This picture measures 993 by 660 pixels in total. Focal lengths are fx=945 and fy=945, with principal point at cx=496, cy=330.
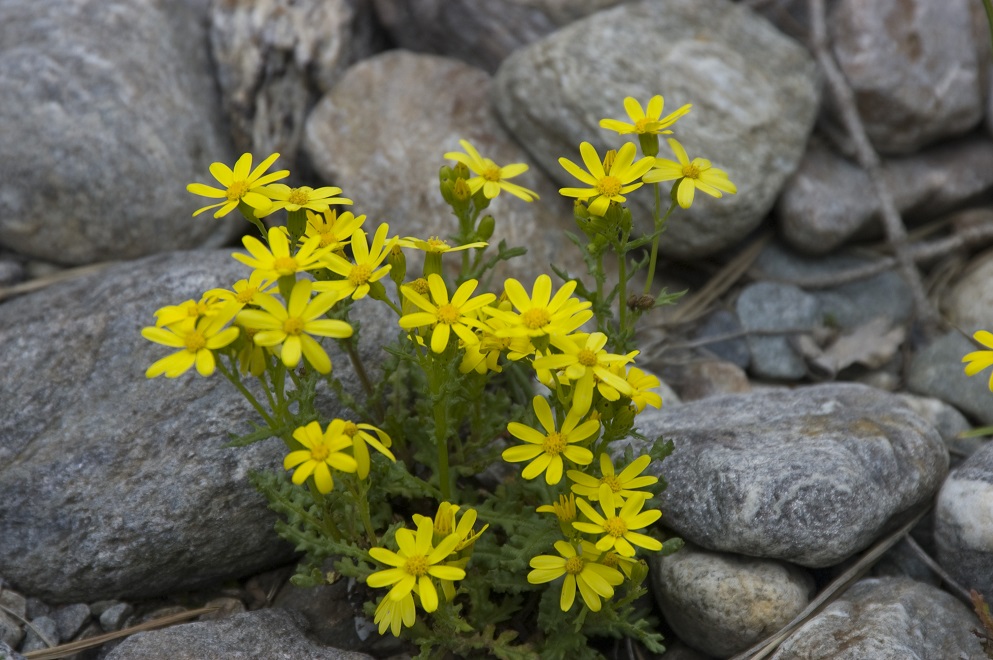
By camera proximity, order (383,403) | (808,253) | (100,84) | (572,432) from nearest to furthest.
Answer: (572,432), (383,403), (100,84), (808,253)

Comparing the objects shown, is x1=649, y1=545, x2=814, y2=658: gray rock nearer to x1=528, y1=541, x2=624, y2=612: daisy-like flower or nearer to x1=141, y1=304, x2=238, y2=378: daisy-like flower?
x1=528, y1=541, x2=624, y2=612: daisy-like flower

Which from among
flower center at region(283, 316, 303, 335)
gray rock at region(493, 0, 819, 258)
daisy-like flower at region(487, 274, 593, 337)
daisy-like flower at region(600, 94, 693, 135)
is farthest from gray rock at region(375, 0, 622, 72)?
flower center at region(283, 316, 303, 335)

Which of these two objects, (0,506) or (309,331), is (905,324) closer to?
(309,331)

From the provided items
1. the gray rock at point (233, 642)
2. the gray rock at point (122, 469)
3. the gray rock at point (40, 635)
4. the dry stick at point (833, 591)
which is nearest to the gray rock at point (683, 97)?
the gray rock at point (122, 469)

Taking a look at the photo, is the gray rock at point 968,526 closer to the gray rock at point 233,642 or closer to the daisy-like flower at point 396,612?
the daisy-like flower at point 396,612

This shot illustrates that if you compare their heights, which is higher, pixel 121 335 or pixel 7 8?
pixel 7 8

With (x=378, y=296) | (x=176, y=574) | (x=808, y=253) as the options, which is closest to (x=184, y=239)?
(x=176, y=574)

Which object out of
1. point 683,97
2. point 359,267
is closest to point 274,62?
point 683,97
